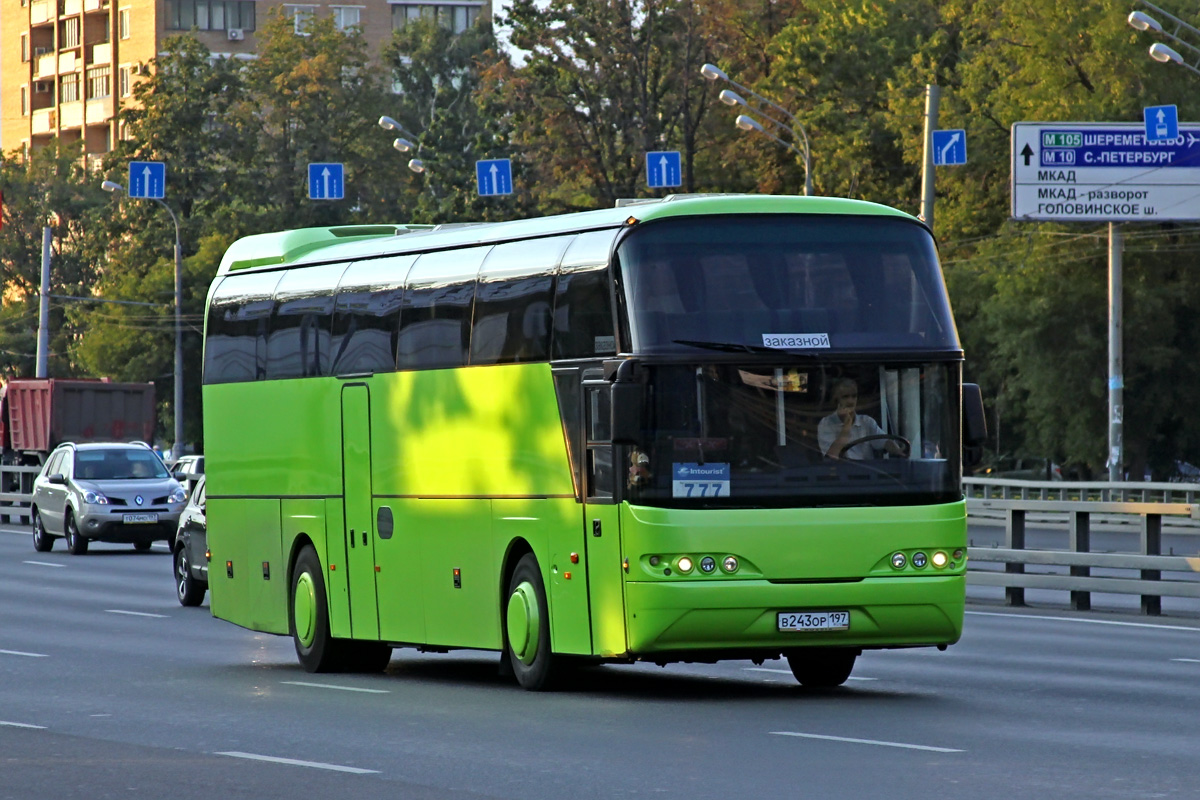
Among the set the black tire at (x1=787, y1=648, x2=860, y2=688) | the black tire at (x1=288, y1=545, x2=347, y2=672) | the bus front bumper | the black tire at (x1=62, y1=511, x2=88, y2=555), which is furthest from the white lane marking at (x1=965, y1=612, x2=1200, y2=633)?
the black tire at (x1=62, y1=511, x2=88, y2=555)

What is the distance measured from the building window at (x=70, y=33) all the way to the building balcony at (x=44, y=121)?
3776 mm

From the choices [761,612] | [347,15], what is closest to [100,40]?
[347,15]

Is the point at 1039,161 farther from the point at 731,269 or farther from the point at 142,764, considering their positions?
the point at 142,764

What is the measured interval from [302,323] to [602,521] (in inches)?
186

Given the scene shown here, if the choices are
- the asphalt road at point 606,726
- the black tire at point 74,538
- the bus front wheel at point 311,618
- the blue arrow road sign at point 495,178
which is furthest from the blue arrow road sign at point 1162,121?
the bus front wheel at point 311,618

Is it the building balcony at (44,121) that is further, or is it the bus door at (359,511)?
the building balcony at (44,121)

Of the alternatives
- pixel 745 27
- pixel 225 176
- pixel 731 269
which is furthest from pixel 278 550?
pixel 225 176

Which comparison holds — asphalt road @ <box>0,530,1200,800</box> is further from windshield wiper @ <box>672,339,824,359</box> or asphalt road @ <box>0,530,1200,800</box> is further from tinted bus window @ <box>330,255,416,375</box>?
tinted bus window @ <box>330,255,416,375</box>

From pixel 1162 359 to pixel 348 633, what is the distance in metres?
41.3

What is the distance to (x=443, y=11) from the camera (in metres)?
133

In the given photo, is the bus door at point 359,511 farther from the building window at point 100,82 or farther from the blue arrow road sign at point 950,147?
the building window at point 100,82

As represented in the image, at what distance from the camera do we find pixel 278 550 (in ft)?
60.0

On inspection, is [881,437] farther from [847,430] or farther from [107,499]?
[107,499]

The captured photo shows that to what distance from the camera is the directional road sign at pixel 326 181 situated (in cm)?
4925
